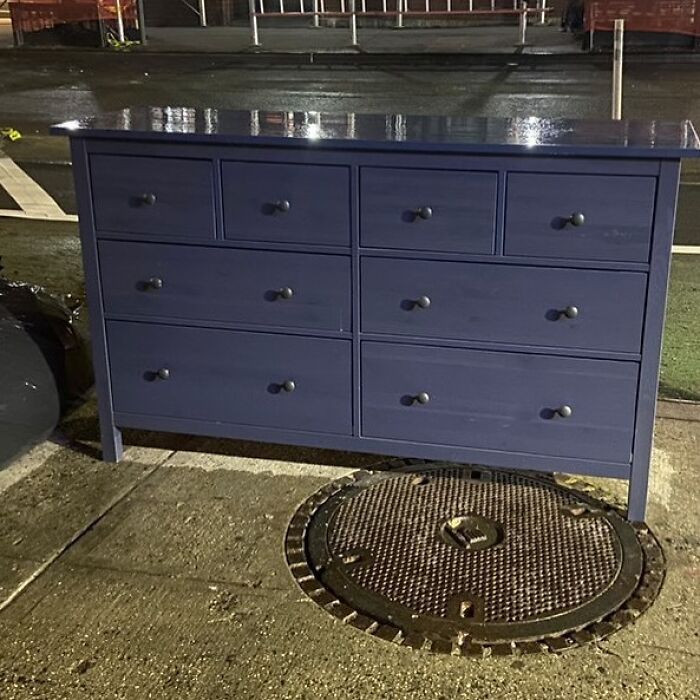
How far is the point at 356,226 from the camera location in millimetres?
3398

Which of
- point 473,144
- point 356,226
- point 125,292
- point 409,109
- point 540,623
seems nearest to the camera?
point 540,623

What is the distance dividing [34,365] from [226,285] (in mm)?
1005

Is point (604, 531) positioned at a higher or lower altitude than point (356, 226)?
lower

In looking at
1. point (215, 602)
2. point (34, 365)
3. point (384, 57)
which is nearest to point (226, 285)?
point (34, 365)

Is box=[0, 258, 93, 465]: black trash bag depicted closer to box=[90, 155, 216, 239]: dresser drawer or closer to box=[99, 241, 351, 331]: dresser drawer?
box=[99, 241, 351, 331]: dresser drawer

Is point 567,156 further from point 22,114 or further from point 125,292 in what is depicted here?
point 22,114

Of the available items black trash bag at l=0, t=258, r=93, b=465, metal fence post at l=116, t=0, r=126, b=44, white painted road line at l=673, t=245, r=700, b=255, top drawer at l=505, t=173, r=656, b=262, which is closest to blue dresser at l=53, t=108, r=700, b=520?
top drawer at l=505, t=173, r=656, b=262

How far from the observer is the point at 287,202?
3.43 m

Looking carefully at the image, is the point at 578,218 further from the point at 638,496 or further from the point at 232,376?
the point at 232,376

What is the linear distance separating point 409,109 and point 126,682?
387 inches

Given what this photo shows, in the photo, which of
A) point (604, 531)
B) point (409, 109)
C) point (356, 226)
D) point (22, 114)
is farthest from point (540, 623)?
point (22, 114)

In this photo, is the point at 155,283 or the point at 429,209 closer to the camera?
the point at 429,209

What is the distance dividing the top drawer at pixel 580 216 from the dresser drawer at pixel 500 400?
380 mm

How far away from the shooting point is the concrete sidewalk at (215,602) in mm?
2691
